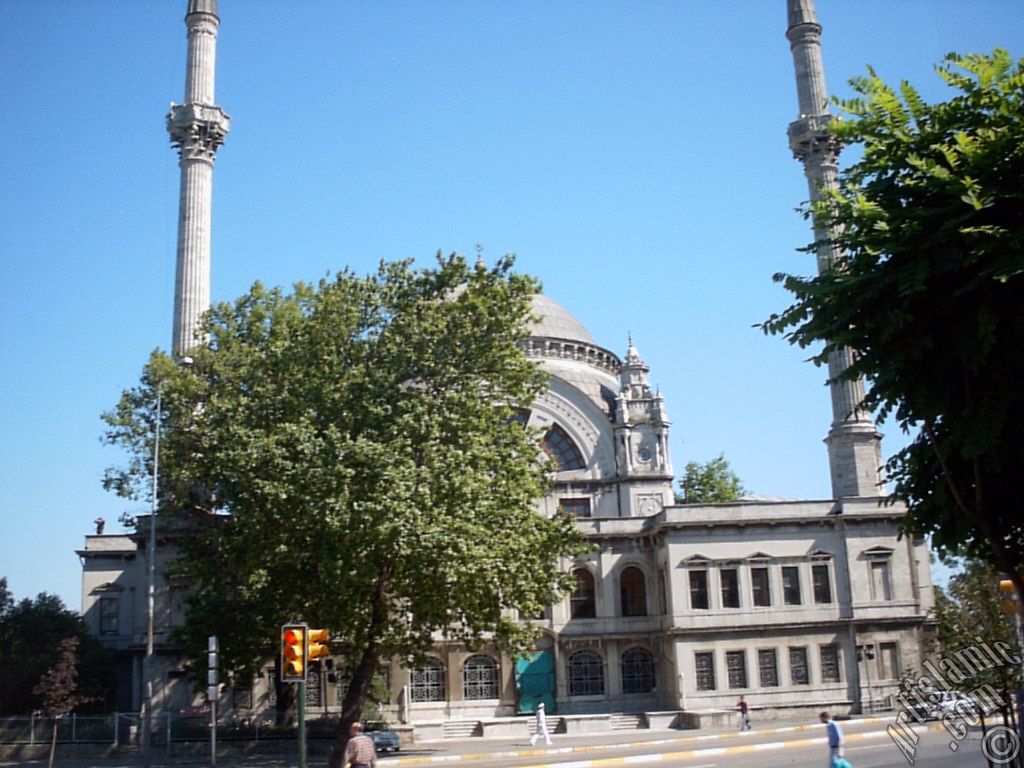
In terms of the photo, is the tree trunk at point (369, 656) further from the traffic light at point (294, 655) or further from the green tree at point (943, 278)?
the green tree at point (943, 278)

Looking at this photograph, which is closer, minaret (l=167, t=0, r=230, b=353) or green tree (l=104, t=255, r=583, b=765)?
green tree (l=104, t=255, r=583, b=765)

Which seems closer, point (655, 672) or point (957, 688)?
point (957, 688)

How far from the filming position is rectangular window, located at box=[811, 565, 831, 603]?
44.9 metres

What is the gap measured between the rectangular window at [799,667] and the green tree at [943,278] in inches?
1189

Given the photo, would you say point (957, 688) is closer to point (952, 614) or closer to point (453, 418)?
point (952, 614)

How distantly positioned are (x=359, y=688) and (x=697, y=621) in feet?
62.2

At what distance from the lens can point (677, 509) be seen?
4525cm

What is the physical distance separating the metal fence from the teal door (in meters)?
9.58

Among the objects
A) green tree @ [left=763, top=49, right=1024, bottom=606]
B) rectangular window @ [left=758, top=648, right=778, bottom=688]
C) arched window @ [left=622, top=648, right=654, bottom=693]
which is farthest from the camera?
arched window @ [left=622, top=648, right=654, bottom=693]

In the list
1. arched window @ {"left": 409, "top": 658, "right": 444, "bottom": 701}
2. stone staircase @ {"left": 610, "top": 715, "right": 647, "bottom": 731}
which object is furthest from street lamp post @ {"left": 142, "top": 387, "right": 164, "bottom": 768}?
stone staircase @ {"left": 610, "top": 715, "right": 647, "bottom": 731}

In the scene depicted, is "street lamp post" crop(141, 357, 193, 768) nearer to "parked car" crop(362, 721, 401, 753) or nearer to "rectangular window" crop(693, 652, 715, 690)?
"parked car" crop(362, 721, 401, 753)

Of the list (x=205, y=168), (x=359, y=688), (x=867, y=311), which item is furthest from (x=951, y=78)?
(x=205, y=168)

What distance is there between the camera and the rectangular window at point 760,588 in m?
44.7

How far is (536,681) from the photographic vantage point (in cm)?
4528
